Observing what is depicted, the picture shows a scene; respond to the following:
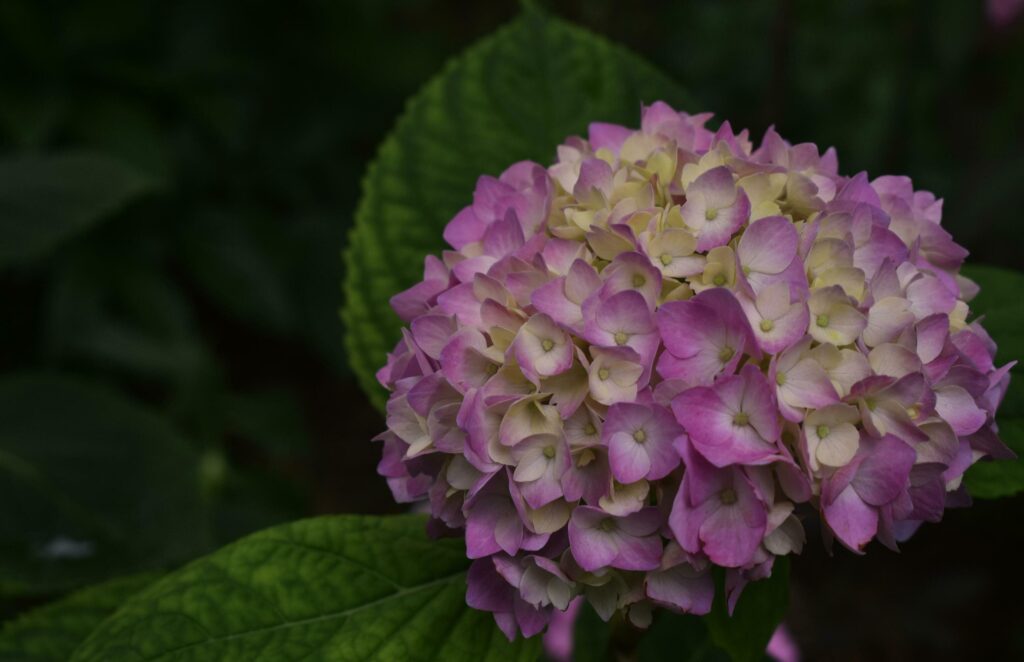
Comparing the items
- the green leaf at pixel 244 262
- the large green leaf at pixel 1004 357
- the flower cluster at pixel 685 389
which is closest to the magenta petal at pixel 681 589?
the flower cluster at pixel 685 389

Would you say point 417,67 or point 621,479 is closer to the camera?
point 621,479

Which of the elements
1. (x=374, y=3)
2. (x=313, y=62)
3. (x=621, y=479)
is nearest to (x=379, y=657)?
(x=621, y=479)

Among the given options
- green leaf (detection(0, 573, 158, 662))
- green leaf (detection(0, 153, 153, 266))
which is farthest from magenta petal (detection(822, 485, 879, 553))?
→ green leaf (detection(0, 153, 153, 266))

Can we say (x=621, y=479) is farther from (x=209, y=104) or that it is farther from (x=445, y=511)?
(x=209, y=104)

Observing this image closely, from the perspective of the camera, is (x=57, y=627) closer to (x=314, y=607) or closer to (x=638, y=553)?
(x=314, y=607)

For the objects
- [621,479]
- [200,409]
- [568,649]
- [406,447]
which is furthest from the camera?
[200,409]

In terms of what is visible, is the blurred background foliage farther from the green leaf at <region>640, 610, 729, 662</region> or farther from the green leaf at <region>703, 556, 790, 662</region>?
the green leaf at <region>703, 556, 790, 662</region>
